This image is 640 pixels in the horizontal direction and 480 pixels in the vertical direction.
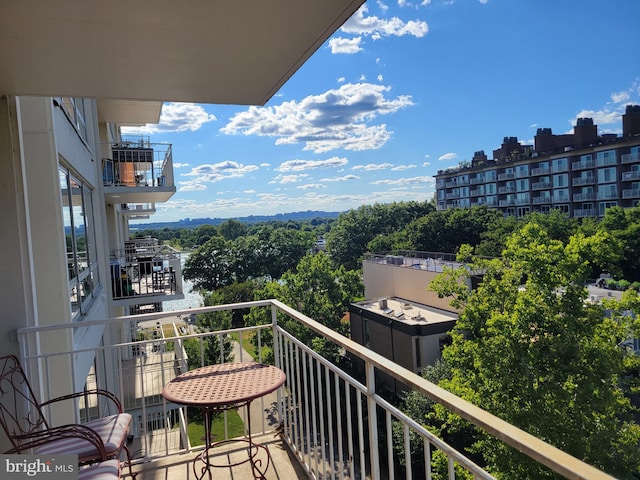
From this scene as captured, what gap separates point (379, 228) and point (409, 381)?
5417cm

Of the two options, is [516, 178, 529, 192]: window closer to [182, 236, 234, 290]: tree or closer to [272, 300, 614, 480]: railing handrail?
[182, 236, 234, 290]: tree

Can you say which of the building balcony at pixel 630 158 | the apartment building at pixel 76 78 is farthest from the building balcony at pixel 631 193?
the apartment building at pixel 76 78

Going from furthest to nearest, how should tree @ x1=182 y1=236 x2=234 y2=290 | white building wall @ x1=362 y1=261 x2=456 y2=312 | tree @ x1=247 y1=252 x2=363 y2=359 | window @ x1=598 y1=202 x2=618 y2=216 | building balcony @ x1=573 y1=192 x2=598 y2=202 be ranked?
tree @ x1=182 y1=236 x2=234 y2=290 < building balcony @ x1=573 y1=192 x2=598 y2=202 < window @ x1=598 y1=202 x2=618 y2=216 < white building wall @ x1=362 y1=261 x2=456 y2=312 < tree @ x1=247 y1=252 x2=363 y2=359

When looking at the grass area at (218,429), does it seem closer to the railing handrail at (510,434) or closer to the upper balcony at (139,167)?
the upper balcony at (139,167)

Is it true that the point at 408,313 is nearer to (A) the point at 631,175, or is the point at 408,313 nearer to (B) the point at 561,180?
(A) the point at 631,175

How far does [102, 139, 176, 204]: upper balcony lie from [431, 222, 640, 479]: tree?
6.80m

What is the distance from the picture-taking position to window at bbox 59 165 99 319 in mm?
4215

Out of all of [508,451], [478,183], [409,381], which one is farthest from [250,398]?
[478,183]

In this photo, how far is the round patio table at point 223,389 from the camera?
74.9 inches

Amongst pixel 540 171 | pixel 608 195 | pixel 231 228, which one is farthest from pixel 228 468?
pixel 231 228

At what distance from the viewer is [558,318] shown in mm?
8773

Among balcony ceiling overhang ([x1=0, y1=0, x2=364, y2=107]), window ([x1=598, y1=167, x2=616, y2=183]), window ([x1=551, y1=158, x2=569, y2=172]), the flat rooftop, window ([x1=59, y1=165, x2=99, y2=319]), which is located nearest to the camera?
balcony ceiling overhang ([x1=0, y1=0, x2=364, y2=107])

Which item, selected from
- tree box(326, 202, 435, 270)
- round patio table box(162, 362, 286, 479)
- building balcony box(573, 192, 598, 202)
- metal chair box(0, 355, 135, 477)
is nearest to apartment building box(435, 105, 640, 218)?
building balcony box(573, 192, 598, 202)

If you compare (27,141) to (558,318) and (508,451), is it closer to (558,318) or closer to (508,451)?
(508,451)
